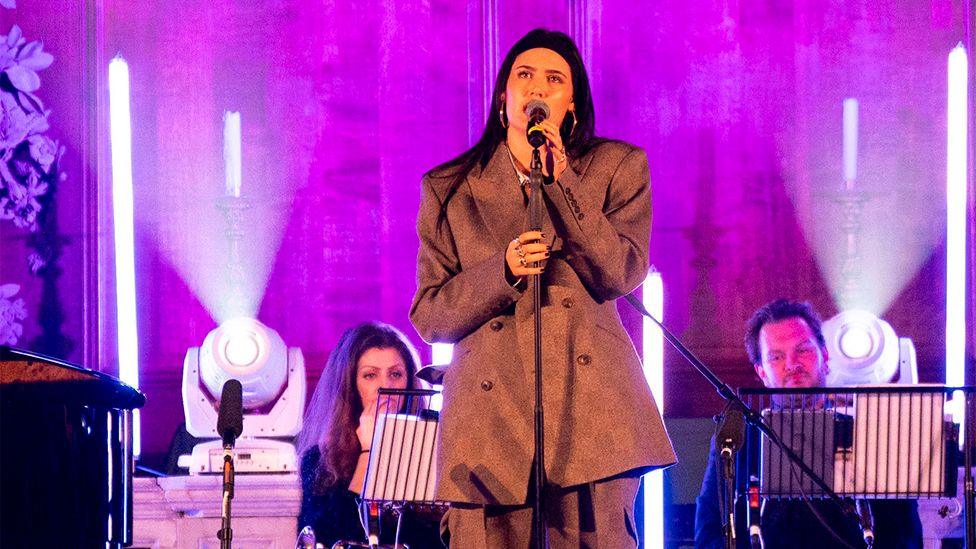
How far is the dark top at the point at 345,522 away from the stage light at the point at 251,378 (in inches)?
15.7

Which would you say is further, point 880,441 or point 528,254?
point 880,441

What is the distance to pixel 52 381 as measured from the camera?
2.53 m

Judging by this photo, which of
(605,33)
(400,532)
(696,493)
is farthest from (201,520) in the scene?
(605,33)

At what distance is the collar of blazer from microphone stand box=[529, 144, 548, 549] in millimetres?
189

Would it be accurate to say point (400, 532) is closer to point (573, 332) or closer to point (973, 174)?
point (573, 332)

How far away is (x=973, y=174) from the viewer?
5023 millimetres

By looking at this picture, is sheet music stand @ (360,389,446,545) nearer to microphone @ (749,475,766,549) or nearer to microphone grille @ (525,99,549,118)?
microphone @ (749,475,766,549)

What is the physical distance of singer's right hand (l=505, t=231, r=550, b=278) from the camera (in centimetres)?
213

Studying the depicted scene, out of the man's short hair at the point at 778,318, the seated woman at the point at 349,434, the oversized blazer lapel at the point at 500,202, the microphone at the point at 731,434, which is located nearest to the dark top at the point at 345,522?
the seated woman at the point at 349,434

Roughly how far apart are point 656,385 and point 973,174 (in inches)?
63.0

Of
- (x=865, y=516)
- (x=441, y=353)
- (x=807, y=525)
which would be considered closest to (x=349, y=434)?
(x=441, y=353)

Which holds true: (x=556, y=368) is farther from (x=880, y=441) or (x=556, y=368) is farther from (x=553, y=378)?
(x=880, y=441)

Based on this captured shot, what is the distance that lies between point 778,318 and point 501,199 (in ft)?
7.39

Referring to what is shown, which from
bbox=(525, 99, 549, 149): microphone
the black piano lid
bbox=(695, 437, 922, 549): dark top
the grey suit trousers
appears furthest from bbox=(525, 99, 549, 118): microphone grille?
bbox=(695, 437, 922, 549): dark top
